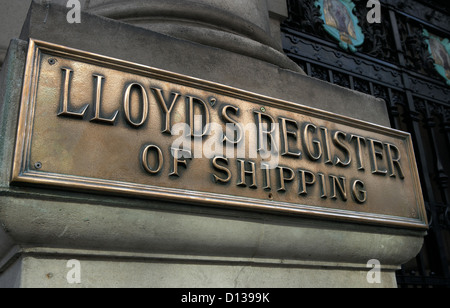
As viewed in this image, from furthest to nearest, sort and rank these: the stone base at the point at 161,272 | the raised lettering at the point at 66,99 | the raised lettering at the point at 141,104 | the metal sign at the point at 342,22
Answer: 1. the metal sign at the point at 342,22
2. the raised lettering at the point at 141,104
3. the raised lettering at the point at 66,99
4. the stone base at the point at 161,272

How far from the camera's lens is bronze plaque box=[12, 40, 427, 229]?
1506mm

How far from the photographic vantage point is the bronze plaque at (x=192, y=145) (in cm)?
151

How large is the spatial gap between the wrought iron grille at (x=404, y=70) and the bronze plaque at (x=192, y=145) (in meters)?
Answer: 2.42

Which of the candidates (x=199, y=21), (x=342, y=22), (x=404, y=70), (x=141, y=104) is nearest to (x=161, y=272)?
(x=141, y=104)

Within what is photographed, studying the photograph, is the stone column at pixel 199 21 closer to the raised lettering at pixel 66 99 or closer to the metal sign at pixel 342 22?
the raised lettering at pixel 66 99

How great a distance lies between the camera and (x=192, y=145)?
5.77 feet

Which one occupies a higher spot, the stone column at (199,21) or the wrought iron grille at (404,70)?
the wrought iron grille at (404,70)

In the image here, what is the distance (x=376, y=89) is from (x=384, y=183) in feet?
10.2

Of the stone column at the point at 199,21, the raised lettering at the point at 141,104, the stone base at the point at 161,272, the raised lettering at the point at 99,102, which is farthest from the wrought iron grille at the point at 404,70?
the raised lettering at the point at 99,102

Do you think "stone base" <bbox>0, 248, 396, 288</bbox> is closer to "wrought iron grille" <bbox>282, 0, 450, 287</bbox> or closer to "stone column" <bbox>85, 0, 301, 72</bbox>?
"stone column" <bbox>85, 0, 301, 72</bbox>

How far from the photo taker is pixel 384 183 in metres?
2.28

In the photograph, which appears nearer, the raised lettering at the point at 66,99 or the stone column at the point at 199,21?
the raised lettering at the point at 66,99

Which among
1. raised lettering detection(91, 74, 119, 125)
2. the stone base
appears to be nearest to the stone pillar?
the stone base
